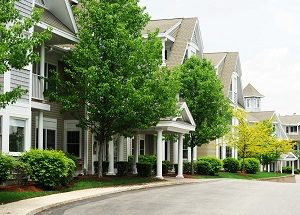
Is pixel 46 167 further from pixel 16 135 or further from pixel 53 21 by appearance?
pixel 53 21

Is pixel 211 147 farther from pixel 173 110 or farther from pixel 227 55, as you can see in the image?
pixel 173 110

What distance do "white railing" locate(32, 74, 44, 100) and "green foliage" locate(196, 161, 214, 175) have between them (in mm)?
18874

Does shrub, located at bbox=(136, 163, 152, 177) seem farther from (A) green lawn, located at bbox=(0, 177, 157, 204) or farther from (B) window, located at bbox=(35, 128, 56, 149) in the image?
(B) window, located at bbox=(35, 128, 56, 149)

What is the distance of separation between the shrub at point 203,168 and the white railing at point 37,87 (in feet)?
61.9

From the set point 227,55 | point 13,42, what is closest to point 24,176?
point 13,42

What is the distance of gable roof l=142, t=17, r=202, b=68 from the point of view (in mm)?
47966

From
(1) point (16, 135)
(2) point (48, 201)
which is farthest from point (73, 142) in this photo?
(2) point (48, 201)

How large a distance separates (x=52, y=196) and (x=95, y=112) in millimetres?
8786

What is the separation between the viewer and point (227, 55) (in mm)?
63656

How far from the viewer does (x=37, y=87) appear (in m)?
27.6

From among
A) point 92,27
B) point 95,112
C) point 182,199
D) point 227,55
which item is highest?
point 227,55

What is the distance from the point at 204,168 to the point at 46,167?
2294 centimetres

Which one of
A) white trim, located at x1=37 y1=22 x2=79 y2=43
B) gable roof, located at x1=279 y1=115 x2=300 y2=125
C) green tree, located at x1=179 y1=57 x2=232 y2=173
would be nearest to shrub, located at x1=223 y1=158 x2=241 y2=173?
green tree, located at x1=179 y1=57 x2=232 y2=173

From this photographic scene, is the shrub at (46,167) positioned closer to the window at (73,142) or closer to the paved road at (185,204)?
the paved road at (185,204)
